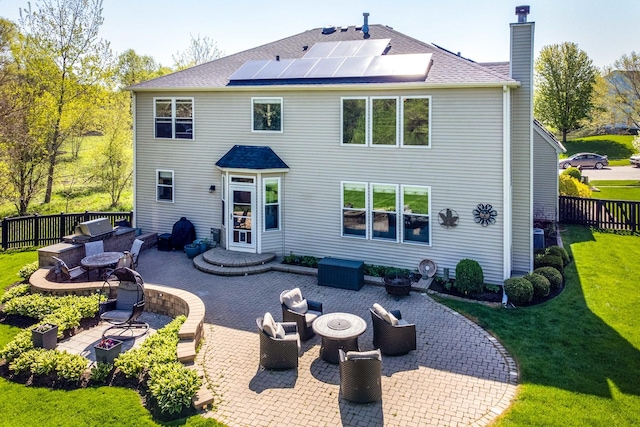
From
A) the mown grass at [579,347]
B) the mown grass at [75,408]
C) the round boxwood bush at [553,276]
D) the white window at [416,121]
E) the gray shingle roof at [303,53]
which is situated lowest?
the mown grass at [75,408]

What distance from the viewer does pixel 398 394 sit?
7.68 m

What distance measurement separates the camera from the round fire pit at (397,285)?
12184 millimetres

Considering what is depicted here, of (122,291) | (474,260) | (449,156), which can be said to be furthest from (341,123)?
(122,291)

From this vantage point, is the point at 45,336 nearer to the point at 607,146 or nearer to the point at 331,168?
the point at 331,168

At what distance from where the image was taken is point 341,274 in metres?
13.1

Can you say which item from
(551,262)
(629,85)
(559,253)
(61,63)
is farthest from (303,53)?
(629,85)

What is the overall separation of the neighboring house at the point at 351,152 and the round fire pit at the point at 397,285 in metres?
1.66

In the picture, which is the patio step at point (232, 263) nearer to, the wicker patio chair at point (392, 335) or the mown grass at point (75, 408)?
the wicker patio chair at point (392, 335)

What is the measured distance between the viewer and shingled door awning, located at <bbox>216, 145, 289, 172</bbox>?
49.4 ft

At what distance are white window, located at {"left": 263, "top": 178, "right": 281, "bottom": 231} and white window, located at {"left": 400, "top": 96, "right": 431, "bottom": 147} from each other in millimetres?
4582

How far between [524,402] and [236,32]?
978 inches

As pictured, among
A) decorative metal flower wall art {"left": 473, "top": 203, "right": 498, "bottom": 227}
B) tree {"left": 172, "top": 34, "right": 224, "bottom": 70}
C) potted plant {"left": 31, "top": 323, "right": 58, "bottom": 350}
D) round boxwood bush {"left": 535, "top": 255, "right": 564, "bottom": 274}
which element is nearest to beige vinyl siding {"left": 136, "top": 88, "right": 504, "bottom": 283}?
decorative metal flower wall art {"left": 473, "top": 203, "right": 498, "bottom": 227}

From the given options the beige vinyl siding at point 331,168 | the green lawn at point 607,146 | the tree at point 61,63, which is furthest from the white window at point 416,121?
the green lawn at point 607,146

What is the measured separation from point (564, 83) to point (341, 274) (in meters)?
44.6
